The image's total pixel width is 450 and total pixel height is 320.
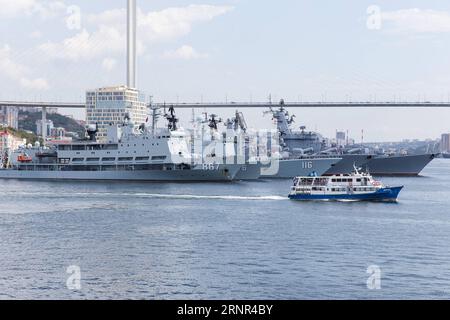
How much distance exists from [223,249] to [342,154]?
56.1 metres

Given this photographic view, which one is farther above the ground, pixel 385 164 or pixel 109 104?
pixel 109 104

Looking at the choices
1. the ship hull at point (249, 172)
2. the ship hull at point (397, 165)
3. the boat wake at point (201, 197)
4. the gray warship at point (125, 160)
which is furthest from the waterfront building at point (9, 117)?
the boat wake at point (201, 197)

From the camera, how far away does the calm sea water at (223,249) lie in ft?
59.1

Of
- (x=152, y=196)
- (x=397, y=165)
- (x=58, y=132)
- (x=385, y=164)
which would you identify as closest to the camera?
(x=152, y=196)

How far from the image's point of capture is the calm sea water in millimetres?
18000

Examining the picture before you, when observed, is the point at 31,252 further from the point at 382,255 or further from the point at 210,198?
the point at 210,198

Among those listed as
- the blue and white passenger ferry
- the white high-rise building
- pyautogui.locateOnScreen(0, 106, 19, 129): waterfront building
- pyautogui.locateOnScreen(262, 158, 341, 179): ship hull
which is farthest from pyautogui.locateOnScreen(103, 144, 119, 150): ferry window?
pyautogui.locateOnScreen(0, 106, 19, 129): waterfront building

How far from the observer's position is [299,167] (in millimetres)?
73062

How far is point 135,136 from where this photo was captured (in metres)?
66.1

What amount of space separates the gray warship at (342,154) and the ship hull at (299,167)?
3009 mm

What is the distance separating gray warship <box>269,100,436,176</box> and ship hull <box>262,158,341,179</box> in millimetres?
3009

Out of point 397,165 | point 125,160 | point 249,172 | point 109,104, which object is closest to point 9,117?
point 109,104

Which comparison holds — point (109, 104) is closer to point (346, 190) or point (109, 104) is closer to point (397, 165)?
point (397, 165)

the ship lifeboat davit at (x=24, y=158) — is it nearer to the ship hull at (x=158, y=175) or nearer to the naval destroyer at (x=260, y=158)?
the ship hull at (x=158, y=175)
